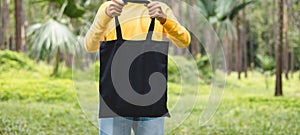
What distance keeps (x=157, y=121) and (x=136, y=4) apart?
0.60 meters

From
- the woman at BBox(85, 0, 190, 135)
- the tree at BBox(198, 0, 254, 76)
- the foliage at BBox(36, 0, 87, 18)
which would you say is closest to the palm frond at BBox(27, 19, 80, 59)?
the foliage at BBox(36, 0, 87, 18)

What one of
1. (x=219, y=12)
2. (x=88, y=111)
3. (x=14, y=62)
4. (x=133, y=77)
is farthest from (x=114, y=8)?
(x=219, y=12)

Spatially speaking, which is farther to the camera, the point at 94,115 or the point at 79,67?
the point at 79,67

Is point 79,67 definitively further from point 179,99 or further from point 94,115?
point 179,99

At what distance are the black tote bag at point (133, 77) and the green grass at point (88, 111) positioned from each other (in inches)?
13.9

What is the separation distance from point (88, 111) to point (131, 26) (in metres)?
0.70

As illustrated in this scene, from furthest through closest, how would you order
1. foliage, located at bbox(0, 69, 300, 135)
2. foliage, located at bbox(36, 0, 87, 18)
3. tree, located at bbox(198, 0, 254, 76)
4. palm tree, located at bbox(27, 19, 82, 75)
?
tree, located at bbox(198, 0, 254, 76) → foliage, located at bbox(36, 0, 87, 18) → palm tree, located at bbox(27, 19, 82, 75) → foliage, located at bbox(0, 69, 300, 135)

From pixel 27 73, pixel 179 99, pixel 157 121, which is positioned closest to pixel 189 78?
pixel 179 99

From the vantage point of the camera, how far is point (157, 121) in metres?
2.53

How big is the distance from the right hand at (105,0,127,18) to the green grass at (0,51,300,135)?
24.4 inches

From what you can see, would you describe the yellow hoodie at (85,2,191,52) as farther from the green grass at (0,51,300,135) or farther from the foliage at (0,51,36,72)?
the foliage at (0,51,36,72)

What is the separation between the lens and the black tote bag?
2422mm

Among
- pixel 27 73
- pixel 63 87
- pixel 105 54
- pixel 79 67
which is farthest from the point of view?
pixel 27 73

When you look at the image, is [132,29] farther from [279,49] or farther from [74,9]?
[279,49]
